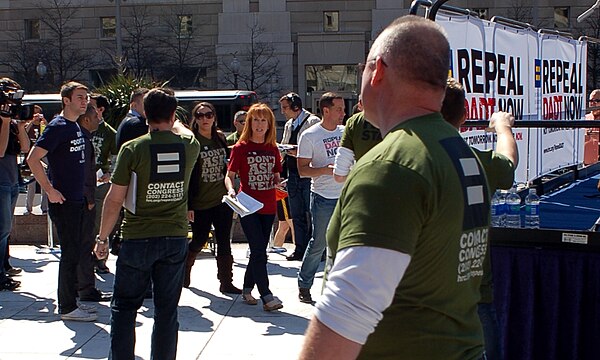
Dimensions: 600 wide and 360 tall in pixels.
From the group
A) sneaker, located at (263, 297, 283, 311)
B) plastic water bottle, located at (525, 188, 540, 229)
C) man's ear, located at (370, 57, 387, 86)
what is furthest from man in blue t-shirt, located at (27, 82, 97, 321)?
man's ear, located at (370, 57, 387, 86)

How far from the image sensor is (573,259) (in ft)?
13.6

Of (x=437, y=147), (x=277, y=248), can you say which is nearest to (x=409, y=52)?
(x=437, y=147)

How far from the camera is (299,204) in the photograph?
28.7ft

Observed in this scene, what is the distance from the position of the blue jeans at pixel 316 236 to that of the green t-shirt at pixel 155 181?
2125 millimetres

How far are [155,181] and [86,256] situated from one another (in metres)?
2.43

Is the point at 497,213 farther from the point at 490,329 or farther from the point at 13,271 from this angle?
the point at 13,271

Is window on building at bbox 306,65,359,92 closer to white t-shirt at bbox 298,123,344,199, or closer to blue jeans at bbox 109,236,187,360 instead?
white t-shirt at bbox 298,123,344,199

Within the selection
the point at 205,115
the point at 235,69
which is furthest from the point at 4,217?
the point at 235,69

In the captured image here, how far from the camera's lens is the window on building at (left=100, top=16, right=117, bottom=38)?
42.2 m

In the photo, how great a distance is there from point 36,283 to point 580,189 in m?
5.65

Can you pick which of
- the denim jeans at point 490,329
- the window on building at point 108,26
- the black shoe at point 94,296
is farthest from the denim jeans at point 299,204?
the window on building at point 108,26

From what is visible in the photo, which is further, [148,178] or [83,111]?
[83,111]

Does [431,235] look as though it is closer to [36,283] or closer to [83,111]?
[83,111]

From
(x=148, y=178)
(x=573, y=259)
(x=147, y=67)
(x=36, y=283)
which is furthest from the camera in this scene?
(x=147, y=67)
